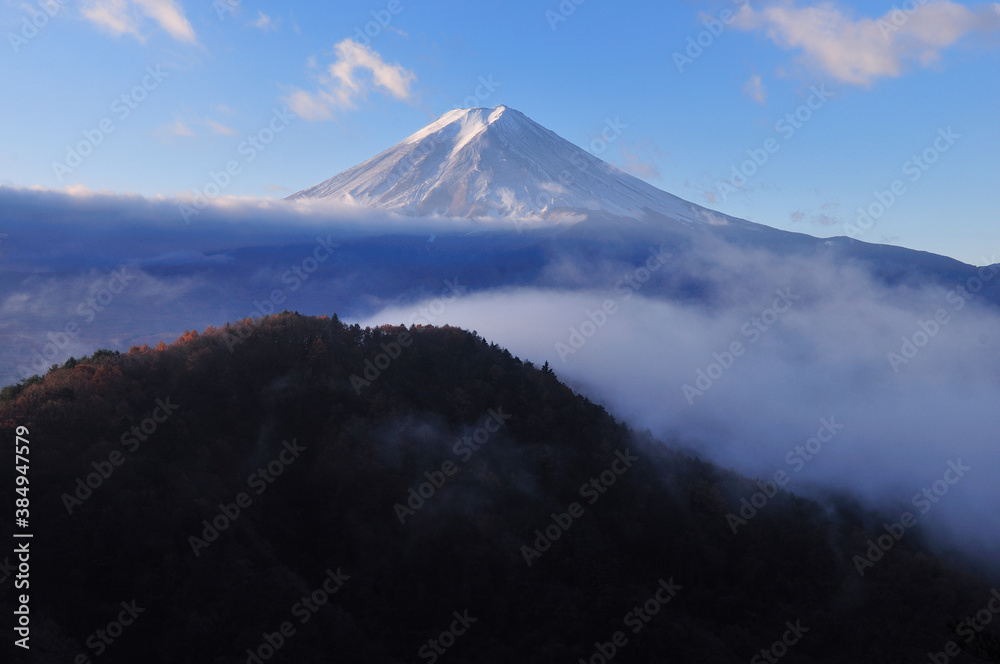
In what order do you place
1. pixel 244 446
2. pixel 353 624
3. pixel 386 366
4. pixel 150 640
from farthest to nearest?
pixel 386 366 < pixel 244 446 < pixel 353 624 < pixel 150 640

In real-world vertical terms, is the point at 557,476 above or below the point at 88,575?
above

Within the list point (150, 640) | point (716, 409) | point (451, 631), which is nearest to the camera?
point (150, 640)

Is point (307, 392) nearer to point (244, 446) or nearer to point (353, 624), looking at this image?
point (244, 446)

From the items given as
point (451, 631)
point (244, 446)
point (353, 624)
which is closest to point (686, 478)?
point (451, 631)

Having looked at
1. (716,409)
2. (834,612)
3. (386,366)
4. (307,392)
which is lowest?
(307,392)

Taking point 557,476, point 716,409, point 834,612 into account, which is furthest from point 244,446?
point 716,409

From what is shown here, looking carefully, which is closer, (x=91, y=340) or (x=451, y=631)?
(x=451, y=631)

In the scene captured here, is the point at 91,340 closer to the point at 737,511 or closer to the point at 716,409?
the point at 716,409
